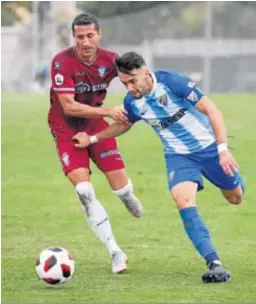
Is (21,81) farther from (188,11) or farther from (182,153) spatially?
(182,153)

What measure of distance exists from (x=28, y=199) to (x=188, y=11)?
2666 cm

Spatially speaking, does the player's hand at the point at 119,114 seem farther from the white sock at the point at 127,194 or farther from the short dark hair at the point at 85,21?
the white sock at the point at 127,194

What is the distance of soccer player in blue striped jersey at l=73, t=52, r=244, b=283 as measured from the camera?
10.5 m

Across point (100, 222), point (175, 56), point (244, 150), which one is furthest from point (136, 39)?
point (100, 222)

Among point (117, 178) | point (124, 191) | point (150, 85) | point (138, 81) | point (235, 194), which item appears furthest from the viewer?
point (124, 191)

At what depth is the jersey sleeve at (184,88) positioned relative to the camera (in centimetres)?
1068

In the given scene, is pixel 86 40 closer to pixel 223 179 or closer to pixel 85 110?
pixel 85 110

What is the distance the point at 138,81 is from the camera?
10.6 m

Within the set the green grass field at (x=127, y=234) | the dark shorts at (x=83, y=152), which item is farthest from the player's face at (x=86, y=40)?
the green grass field at (x=127, y=234)

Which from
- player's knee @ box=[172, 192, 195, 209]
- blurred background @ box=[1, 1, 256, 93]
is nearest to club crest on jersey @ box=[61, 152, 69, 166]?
player's knee @ box=[172, 192, 195, 209]

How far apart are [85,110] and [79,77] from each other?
15.2 inches

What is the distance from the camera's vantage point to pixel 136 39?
43.0m

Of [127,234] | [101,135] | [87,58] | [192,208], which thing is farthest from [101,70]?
[127,234]

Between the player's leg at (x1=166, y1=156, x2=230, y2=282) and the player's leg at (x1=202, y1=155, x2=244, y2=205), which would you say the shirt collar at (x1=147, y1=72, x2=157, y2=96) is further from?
the player's leg at (x1=202, y1=155, x2=244, y2=205)
